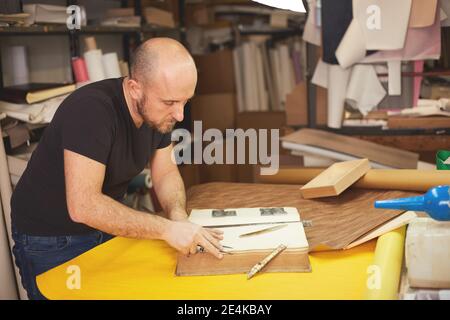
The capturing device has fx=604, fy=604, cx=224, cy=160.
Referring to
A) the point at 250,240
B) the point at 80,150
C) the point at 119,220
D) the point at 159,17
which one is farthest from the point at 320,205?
the point at 159,17

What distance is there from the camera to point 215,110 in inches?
168

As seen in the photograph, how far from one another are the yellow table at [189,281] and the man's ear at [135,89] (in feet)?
1.52

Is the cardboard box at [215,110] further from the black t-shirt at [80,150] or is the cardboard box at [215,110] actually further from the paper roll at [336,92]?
the black t-shirt at [80,150]

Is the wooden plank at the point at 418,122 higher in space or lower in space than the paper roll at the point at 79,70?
lower

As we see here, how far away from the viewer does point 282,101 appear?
14.9ft

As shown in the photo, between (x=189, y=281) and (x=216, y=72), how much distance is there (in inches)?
126

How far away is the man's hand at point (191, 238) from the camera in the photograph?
1404 mm

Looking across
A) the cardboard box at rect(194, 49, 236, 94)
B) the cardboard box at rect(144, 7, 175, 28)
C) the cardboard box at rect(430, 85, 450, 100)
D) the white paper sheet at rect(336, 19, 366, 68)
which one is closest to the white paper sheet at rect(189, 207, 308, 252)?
the white paper sheet at rect(336, 19, 366, 68)

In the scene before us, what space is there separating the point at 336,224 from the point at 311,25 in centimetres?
122

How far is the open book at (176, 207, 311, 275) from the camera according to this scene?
1.34 meters

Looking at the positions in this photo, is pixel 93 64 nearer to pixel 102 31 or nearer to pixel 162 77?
pixel 102 31

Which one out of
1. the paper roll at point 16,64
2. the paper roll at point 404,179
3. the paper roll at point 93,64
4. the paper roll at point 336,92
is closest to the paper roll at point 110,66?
the paper roll at point 93,64

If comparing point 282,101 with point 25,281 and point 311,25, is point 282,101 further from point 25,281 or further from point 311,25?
point 25,281

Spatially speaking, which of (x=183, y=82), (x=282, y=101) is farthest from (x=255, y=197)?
(x=282, y=101)
